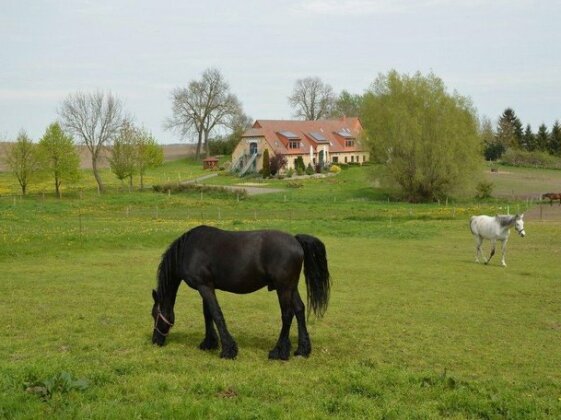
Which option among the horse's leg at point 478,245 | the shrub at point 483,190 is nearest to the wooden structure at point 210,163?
the shrub at point 483,190

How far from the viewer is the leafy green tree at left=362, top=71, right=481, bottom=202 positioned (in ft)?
179

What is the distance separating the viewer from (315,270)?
9938mm

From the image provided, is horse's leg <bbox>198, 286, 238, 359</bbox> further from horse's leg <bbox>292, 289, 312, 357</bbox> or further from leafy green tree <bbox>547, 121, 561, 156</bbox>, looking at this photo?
leafy green tree <bbox>547, 121, 561, 156</bbox>

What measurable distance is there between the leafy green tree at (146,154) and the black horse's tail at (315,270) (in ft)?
195

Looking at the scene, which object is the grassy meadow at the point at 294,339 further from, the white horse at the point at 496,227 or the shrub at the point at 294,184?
the shrub at the point at 294,184

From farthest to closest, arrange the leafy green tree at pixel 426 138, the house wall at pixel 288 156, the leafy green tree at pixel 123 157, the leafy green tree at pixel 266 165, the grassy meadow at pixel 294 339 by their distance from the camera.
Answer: the house wall at pixel 288 156, the leafy green tree at pixel 266 165, the leafy green tree at pixel 123 157, the leafy green tree at pixel 426 138, the grassy meadow at pixel 294 339

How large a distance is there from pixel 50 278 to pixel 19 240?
786 centimetres

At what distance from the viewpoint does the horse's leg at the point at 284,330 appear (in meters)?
9.39

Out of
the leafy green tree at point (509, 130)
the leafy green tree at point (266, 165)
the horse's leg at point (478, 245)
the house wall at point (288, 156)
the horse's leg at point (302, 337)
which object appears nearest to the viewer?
the horse's leg at point (302, 337)

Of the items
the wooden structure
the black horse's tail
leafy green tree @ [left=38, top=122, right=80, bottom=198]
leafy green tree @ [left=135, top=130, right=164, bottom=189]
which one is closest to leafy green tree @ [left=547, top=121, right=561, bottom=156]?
the wooden structure

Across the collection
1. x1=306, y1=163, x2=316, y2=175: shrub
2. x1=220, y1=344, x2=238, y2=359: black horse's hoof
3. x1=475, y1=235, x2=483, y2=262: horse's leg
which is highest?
x1=306, y1=163, x2=316, y2=175: shrub

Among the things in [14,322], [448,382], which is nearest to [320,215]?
[14,322]

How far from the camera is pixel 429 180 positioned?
183 ft

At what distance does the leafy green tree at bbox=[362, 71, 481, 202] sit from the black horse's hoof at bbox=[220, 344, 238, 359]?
4802cm
